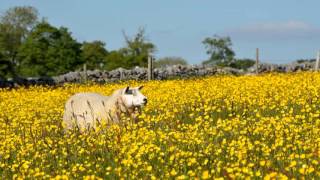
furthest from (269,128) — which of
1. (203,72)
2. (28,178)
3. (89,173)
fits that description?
(203,72)

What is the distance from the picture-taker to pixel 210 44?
102375 mm

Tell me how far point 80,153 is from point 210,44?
92658mm

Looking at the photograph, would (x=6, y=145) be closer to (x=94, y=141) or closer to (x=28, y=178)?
(x=94, y=141)

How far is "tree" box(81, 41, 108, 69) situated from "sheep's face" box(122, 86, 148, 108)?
79.2 meters

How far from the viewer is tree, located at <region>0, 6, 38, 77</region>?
9594 cm

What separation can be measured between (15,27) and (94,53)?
1200 centimetres

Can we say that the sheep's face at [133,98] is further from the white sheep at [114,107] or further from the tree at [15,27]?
the tree at [15,27]

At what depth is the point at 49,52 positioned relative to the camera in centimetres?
8512

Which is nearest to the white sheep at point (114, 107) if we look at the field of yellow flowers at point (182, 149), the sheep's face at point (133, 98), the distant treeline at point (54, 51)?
the sheep's face at point (133, 98)

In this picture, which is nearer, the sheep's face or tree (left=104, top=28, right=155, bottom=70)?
the sheep's face

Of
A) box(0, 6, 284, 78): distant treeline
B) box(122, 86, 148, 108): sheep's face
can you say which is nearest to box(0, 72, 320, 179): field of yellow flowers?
box(122, 86, 148, 108): sheep's face

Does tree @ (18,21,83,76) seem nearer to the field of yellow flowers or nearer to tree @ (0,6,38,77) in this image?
tree @ (0,6,38,77)

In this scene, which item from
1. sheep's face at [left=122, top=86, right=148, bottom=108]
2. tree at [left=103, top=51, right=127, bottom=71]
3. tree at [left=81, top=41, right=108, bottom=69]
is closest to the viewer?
sheep's face at [left=122, top=86, right=148, bottom=108]

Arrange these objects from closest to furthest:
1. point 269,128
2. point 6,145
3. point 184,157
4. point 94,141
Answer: point 184,157 < point 269,128 < point 94,141 < point 6,145
